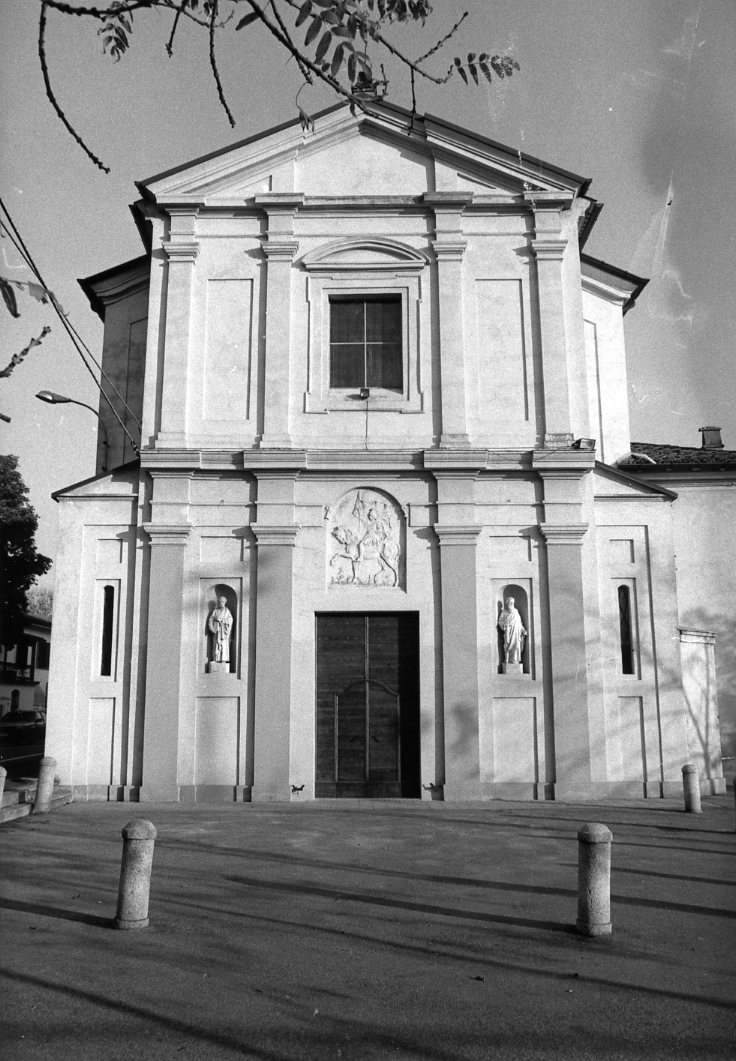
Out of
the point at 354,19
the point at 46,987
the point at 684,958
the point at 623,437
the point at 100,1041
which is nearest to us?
the point at 354,19

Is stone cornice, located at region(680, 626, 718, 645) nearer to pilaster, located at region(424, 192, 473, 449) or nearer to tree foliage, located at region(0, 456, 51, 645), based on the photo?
pilaster, located at region(424, 192, 473, 449)

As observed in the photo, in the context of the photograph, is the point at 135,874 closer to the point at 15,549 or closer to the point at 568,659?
the point at 568,659

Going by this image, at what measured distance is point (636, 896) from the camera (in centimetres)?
866

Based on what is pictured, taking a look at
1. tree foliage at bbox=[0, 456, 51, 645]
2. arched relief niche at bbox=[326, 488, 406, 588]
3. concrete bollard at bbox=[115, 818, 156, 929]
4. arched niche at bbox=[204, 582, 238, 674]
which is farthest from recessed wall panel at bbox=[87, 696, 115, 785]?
tree foliage at bbox=[0, 456, 51, 645]

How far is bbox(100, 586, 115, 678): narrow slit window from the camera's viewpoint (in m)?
16.3

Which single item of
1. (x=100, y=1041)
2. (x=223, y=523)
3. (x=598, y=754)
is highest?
(x=223, y=523)

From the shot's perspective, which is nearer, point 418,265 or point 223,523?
point 223,523

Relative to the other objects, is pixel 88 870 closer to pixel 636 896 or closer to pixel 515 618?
pixel 636 896

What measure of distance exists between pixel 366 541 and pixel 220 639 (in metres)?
3.16

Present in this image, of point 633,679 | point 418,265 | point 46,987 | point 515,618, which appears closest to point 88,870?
point 46,987

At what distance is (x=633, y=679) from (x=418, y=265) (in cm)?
883

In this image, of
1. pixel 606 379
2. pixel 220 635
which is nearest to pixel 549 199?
pixel 606 379

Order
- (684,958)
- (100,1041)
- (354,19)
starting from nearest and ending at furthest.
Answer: (354,19) < (100,1041) < (684,958)

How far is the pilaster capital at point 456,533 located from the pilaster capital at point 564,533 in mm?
1255
